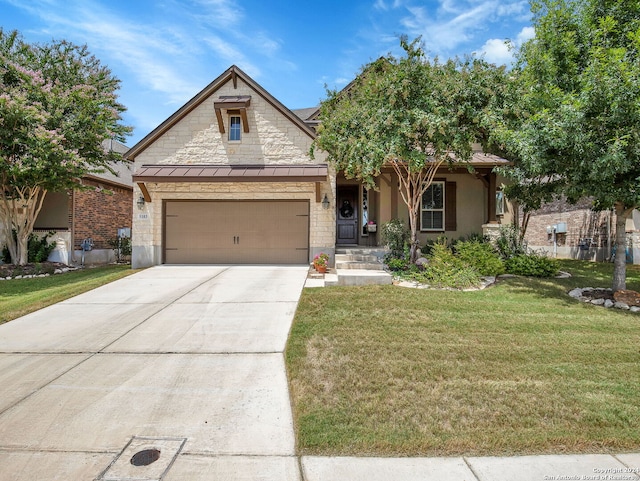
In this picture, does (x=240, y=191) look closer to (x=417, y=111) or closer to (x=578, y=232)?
(x=417, y=111)

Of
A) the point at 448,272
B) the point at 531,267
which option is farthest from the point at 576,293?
the point at 448,272

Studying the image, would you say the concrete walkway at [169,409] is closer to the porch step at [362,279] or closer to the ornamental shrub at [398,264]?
the porch step at [362,279]

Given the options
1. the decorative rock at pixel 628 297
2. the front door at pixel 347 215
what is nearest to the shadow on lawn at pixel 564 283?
the decorative rock at pixel 628 297

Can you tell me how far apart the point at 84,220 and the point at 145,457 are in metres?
15.3

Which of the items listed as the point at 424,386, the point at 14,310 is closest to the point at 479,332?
the point at 424,386

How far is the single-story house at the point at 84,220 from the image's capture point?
14500 millimetres

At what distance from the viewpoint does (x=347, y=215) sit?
1480 cm

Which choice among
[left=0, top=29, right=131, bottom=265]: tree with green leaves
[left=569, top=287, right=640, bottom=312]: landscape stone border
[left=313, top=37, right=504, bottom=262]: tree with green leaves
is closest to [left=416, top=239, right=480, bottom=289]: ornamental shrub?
[left=569, top=287, right=640, bottom=312]: landscape stone border

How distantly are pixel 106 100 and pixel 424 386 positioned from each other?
565 inches

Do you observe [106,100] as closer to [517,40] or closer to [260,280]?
[260,280]

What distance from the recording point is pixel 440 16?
33.2 feet

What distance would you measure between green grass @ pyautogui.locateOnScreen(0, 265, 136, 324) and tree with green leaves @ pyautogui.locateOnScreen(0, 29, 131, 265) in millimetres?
3150

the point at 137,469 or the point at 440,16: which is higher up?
the point at 440,16

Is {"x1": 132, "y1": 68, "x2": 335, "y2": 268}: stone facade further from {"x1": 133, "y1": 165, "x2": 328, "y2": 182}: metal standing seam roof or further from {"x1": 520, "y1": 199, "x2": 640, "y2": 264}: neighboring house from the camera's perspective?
{"x1": 520, "y1": 199, "x2": 640, "y2": 264}: neighboring house
